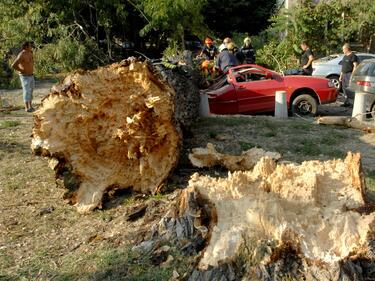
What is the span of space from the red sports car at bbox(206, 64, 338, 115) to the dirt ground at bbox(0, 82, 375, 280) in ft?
4.36

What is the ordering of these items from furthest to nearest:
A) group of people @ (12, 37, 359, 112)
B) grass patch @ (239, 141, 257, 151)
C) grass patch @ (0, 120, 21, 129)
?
group of people @ (12, 37, 359, 112)
grass patch @ (0, 120, 21, 129)
grass patch @ (239, 141, 257, 151)

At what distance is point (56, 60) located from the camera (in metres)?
17.9

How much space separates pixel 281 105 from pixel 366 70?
2051 millimetres

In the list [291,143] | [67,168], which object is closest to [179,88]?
[291,143]

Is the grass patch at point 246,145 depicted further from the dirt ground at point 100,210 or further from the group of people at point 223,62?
the group of people at point 223,62

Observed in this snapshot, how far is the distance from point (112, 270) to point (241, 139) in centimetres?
468

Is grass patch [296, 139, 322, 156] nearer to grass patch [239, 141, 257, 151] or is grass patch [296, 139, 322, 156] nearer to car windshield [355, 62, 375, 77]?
grass patch [239, 141, 257, 151]

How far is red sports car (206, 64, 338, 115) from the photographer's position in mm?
11391

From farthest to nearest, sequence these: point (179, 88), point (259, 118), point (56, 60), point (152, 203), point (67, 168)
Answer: point (56, 60)
point (259, 118)
point (179, 88)
point (67, 168)
point (152, 203)

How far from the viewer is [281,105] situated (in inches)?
433

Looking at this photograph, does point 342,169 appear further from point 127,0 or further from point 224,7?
point 224,7

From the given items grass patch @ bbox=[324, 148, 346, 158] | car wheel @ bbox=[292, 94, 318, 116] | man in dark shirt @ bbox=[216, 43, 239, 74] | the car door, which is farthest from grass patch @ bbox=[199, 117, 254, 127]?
man in dark shirt @ bbox=[216, 43, 239, 74]

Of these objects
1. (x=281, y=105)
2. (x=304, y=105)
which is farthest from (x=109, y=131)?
(x=304, y=105)

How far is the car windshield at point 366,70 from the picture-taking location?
1115 centimetres
